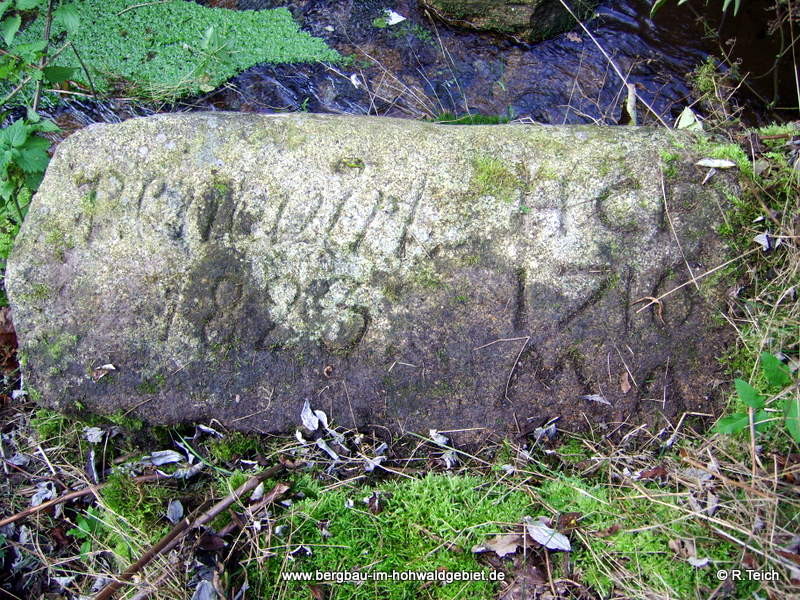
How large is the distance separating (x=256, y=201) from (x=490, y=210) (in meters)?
0.80

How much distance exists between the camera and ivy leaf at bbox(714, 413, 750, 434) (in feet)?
5.75

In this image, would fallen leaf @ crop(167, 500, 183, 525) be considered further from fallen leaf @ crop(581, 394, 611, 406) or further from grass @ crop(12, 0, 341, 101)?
grass @ crop(12, 0, 341, 101)

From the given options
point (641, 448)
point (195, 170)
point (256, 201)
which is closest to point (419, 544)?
point (641, 448)

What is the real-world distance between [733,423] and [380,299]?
1132mm

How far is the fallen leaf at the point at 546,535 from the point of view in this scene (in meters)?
1.87

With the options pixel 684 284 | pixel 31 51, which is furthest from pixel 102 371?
pixel 684 284

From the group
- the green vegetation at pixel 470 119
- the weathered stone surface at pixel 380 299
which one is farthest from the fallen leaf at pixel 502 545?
the green vegetation at pixel 470 119

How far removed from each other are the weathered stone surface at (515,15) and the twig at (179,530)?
279cm

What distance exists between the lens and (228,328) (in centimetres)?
202

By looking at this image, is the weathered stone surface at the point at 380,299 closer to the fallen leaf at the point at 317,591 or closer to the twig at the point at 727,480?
the twig at the point at 727,480

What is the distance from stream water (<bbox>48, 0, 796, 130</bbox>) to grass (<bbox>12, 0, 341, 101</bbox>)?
9 cm

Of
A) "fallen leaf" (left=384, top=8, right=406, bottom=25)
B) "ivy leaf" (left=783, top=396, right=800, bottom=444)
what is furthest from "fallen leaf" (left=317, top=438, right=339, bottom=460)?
"fallen leaf" (left=384, top=8, right=406, bottom=25)

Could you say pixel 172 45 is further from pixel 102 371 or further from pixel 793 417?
pixel 793 417

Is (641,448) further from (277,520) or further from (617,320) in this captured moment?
(277,520)
